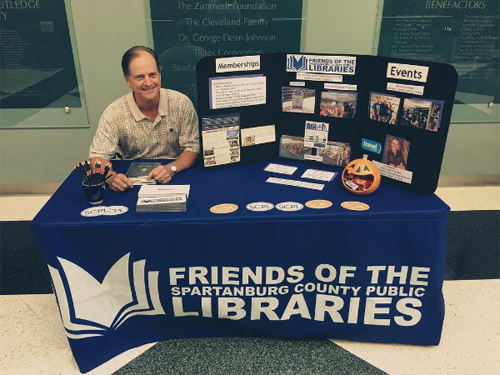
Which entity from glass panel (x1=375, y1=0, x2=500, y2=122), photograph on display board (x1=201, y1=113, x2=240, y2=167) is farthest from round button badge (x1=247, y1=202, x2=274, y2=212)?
glass panel (x1=375, y1=0, x2=500, y2=122)

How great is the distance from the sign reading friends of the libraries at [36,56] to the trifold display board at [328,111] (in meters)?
1.75

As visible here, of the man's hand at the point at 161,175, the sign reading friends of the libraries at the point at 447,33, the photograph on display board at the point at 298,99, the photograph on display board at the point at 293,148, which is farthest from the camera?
the sign reading friends of the libraries at the point at 447,33

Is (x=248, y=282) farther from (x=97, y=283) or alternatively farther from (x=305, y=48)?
(x=305, y=48)

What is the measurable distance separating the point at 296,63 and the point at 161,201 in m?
0.96

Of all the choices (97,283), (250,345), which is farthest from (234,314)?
(97,283)

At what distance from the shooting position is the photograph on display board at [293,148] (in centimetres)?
214

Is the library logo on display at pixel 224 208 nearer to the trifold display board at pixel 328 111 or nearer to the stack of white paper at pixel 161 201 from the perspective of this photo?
the stack of white paper at pixel 161 201

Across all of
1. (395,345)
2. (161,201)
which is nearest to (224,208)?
(161,201)

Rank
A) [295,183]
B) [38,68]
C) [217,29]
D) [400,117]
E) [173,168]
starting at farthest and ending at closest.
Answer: [38,68] < [217,29] < [173,168] < [295,183] < [400,117]

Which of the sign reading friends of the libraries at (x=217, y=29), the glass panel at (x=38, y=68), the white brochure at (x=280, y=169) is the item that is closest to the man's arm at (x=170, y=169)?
the white brochure at (x=280, y=169)

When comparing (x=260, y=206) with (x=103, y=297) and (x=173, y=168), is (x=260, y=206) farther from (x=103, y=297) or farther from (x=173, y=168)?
(x=103, y=297)

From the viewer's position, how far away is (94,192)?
67.7 inches

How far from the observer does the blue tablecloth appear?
1659 millimetres

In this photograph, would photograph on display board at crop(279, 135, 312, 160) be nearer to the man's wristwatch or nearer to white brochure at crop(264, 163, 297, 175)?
white brochure at crop(264, 163, 297, 175)
